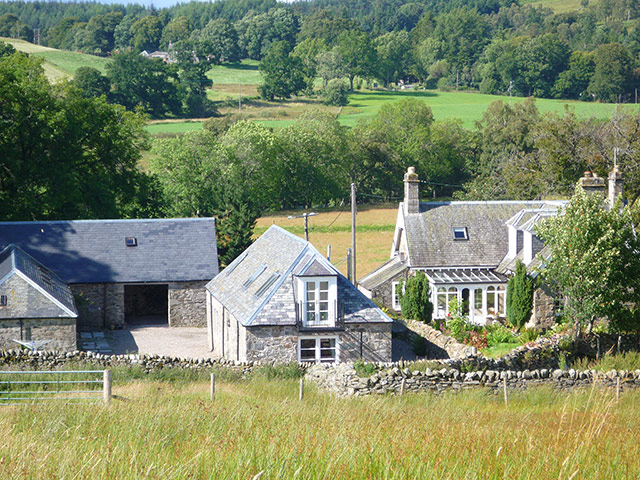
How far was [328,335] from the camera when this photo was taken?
27672mm

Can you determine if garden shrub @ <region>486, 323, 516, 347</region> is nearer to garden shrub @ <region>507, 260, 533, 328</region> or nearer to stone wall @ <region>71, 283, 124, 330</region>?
garden shrub @ <region>507, 260, 533, 328</region>

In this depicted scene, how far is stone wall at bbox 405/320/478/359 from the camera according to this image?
2911cm

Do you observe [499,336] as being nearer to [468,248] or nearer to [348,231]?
[468,248]

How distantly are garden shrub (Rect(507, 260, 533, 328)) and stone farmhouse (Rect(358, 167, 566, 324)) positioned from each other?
252 centimetres

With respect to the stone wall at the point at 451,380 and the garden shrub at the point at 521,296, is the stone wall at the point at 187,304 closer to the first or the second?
the garden shrub at the point at 521,296

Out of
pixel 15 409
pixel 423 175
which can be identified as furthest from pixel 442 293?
pixel 423 175

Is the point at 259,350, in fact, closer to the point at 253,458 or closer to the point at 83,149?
the point at 253,458

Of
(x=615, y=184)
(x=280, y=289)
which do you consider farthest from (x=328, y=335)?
(x=615, y=184)

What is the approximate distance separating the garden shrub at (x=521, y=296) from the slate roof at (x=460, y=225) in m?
4.61

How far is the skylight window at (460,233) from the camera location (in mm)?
40722

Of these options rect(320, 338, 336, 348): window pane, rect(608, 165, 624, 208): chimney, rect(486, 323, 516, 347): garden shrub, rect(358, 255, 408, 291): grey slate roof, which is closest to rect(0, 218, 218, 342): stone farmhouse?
rect(358, 255, 408, 291): grey slate roof

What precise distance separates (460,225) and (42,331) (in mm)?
21046

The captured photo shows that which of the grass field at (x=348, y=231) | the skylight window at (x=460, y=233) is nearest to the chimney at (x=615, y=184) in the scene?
the skylight window at (x=460, y=233)

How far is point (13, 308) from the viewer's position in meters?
29.9
